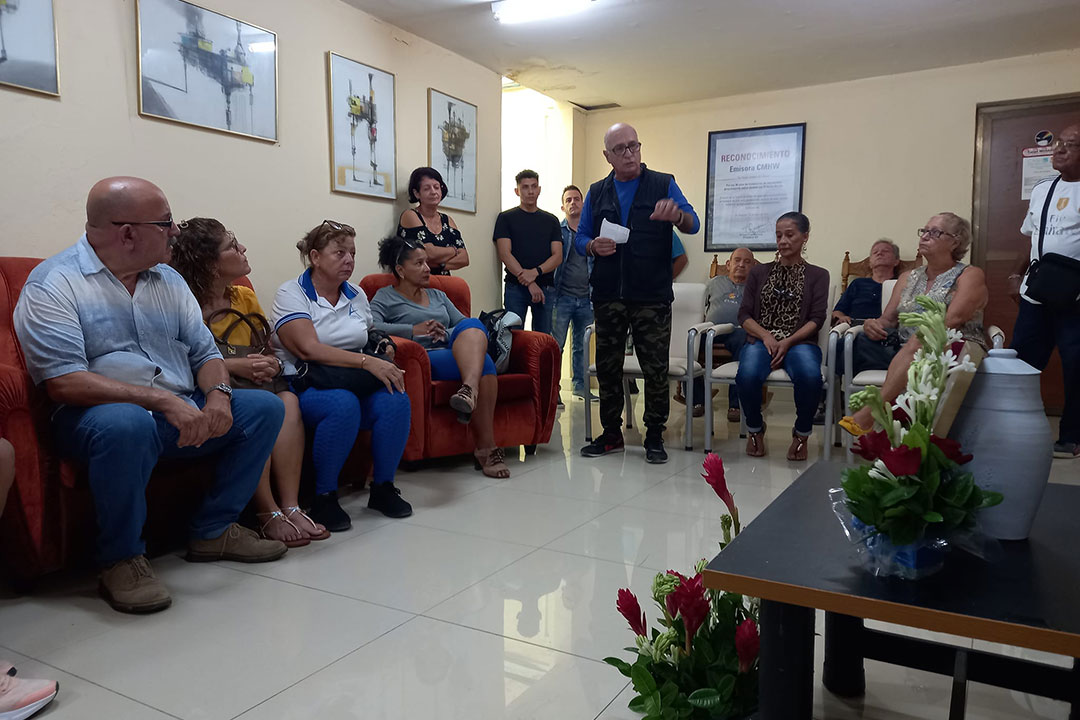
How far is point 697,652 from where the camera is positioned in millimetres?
1232

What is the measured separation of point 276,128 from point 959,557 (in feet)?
11.2

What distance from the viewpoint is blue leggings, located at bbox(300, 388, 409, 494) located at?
Answer: 2455mm

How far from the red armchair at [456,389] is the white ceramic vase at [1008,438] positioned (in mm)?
2172

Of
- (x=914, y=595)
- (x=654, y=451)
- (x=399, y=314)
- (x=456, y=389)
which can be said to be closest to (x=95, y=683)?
(x=914, y=595)

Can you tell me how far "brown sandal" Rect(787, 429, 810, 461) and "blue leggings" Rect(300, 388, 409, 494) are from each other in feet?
6.50

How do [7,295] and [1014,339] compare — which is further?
[1014,339]


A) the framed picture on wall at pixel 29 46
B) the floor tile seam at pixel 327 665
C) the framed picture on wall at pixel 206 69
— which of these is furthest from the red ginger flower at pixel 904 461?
the framed picture on wall at pixel 206 69

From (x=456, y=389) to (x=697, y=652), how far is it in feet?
6.79

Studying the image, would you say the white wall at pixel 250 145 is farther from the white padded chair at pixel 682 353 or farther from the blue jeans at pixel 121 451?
the white padded chair at pixel 682 353

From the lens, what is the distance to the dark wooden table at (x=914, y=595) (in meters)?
0.86

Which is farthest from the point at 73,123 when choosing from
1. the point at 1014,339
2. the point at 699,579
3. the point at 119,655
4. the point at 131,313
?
the point at 1014,339

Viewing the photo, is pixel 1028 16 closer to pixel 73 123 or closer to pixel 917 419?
pixel 917 419

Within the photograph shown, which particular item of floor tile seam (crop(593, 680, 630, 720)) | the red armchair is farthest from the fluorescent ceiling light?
floor tile seam (crop(593, 680, 630, 720))

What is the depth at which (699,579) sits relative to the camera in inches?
49.0
